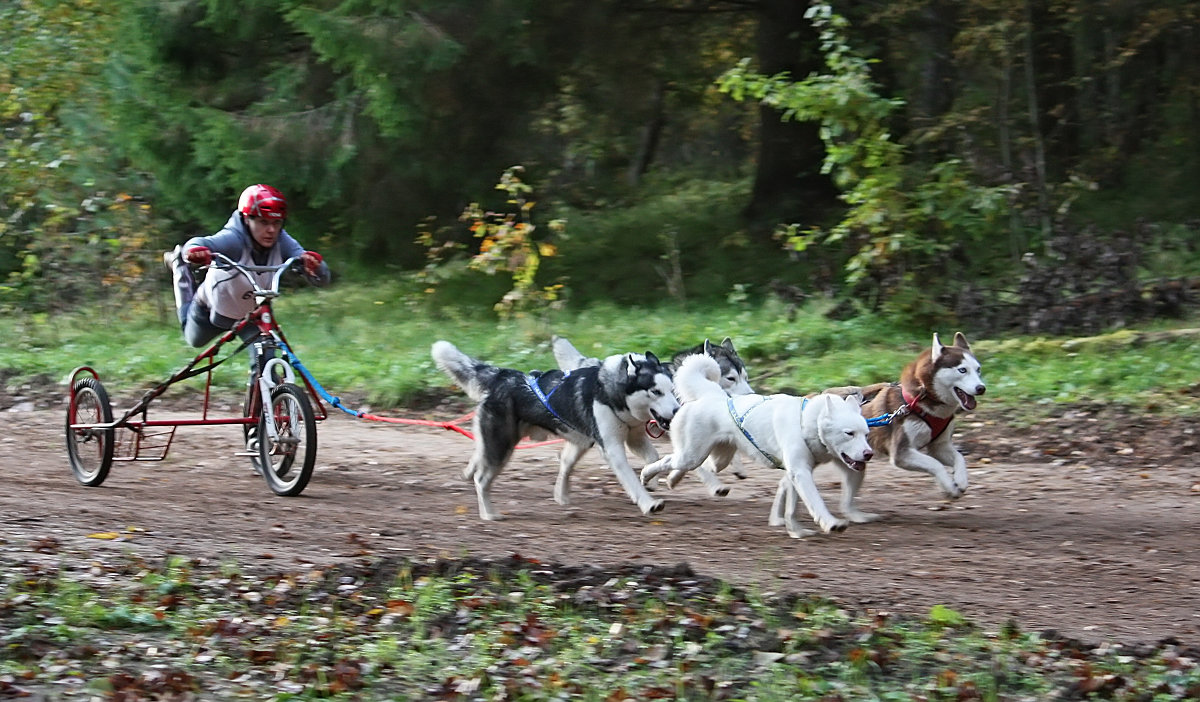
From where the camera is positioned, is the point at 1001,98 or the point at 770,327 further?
the point at 1001,98

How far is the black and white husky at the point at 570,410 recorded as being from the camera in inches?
311

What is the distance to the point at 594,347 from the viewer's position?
46.4 feet

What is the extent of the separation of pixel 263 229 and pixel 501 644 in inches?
168

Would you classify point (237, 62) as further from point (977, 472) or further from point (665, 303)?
point (977, 472)

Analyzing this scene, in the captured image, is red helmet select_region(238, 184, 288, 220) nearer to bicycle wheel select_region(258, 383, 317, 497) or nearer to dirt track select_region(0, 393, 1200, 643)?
bicycle wheel select_region(258, 383, 317, 497)

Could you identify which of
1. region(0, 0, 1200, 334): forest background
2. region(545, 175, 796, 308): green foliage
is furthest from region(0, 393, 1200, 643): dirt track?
region(545, 175, 796, 308): green foliage

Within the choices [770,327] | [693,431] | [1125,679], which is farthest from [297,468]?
[770,327]

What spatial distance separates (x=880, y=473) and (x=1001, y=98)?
331 inches

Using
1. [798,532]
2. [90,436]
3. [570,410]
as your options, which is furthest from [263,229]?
[798,532]

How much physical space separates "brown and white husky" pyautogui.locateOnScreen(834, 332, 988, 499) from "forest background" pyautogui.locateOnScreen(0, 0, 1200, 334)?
5767mm

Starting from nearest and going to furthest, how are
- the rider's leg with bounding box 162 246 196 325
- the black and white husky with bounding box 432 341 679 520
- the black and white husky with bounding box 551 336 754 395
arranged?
1. the black and white husky with bounding box 432 341 679 520
2. the black and white husky with bounding box 551 336 754 395
3. the rider's leg with bounding box 162 246 196 325

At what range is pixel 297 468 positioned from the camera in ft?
29.4

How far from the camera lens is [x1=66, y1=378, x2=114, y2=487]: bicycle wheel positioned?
30.3 ft

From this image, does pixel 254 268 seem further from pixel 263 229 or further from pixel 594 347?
pixel 594 347
